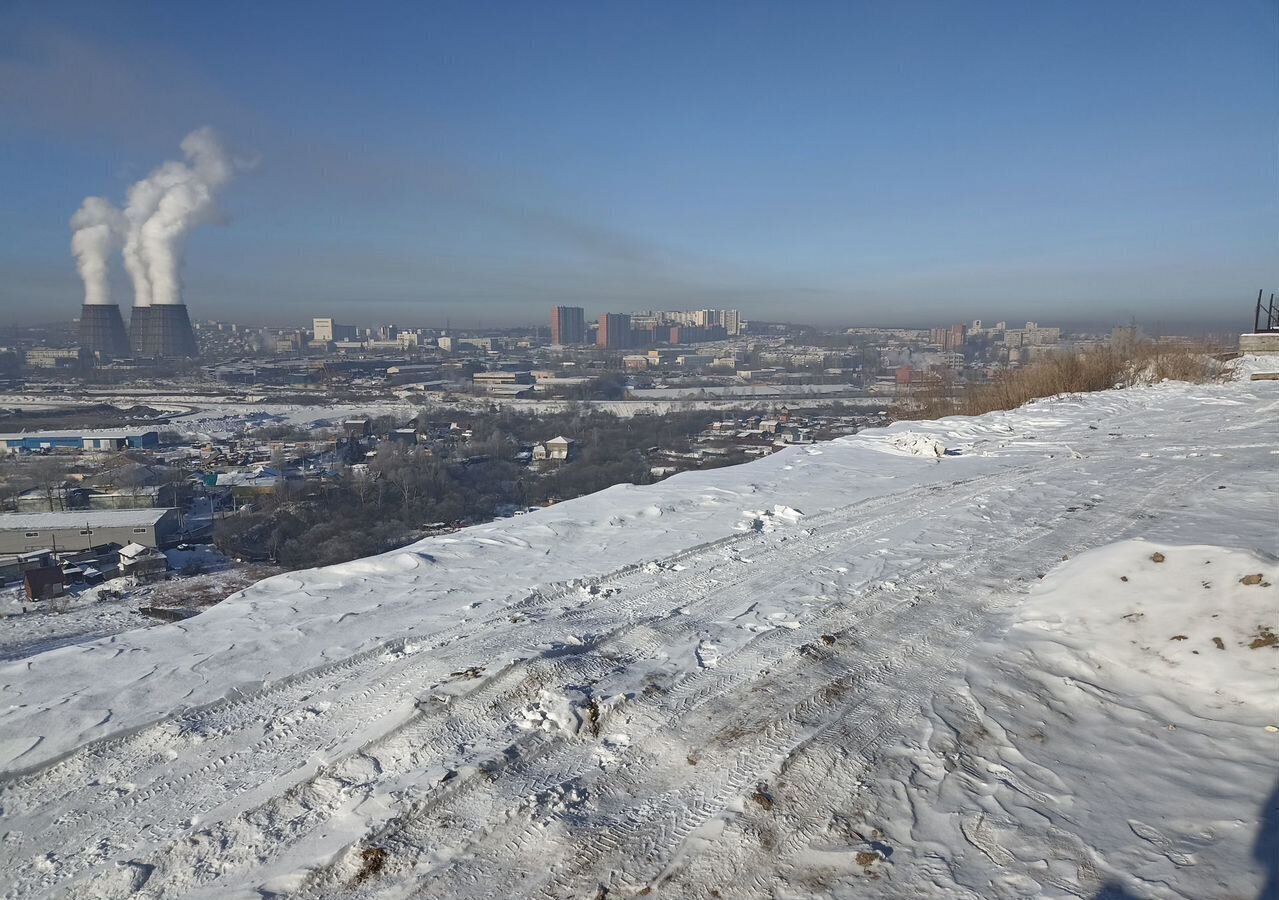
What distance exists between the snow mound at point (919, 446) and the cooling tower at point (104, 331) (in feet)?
128

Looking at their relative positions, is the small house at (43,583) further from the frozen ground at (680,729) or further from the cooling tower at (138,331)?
the cooling tower at (138,331)

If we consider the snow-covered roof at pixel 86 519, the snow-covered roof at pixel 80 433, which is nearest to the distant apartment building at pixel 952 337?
the snow-covered roof at pixel 80 433

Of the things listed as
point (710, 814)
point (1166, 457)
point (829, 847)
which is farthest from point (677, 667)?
point (1166, 457)

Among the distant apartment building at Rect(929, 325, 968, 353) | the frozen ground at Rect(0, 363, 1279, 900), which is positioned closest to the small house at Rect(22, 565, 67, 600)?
the frozen ground at Rect(0, 363, 1279, 900)

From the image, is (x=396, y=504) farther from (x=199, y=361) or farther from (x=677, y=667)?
(x=199, y=361)

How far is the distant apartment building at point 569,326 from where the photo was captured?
1941 inches

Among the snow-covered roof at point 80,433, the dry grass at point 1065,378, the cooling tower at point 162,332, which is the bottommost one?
the snow-covered roof at point 80,433

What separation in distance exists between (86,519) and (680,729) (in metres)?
8.24

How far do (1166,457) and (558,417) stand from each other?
14.7m

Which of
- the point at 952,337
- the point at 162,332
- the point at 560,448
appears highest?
the point at 162,332

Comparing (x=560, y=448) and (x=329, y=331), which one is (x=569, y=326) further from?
(x=560, y=448)

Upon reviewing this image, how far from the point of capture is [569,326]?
49812mm

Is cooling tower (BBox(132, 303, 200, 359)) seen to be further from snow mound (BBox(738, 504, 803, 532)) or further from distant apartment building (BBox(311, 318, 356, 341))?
snow mound (BBox(738, 504, 803, 532))

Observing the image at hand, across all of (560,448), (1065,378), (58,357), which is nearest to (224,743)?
(560,448)
